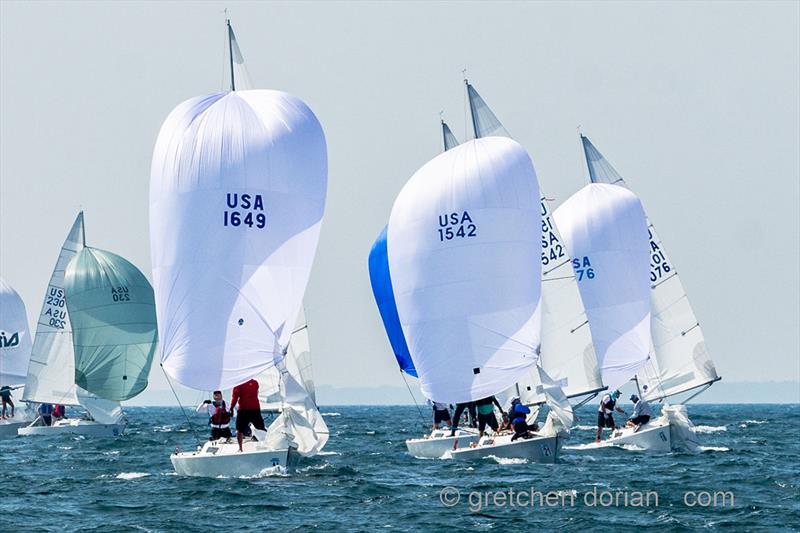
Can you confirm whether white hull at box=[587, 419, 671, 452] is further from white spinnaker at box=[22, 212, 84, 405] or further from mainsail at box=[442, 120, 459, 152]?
white spinnaker at box=[22, 212, 84, 405]

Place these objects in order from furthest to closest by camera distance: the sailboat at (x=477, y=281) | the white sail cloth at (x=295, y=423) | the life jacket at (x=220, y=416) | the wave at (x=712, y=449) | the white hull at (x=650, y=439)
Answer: the wave at (x=712, y=449) < the white hull at (x=650, y=439) < the sailboat at (x=477, y=281) < the life jacket at (x=220, y=416) < the white sail cloth at (x=295, y=423)

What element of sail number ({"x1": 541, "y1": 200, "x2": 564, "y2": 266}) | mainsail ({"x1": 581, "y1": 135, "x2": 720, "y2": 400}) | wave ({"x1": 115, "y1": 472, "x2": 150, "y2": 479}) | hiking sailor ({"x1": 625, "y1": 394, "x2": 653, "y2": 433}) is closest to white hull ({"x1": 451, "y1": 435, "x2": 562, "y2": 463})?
hiking sailor ({"x1": 625, "y1": 394, "x2": 653, "y2": 433})

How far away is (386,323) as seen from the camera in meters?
41.6

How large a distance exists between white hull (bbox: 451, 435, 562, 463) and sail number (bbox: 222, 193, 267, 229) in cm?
751

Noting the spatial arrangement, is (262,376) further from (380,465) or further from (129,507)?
(129,507)

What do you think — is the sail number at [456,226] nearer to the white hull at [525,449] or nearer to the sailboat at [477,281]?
the sailboat at [477,281]

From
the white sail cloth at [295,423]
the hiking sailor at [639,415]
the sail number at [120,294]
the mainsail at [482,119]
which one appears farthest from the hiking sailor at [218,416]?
the sail number at [120,294]

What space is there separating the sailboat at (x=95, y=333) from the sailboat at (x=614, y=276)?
17343 mm

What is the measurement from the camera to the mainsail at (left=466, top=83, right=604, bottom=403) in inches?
1435

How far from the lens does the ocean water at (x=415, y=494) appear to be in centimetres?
2194

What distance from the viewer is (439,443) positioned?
34688 millimetres

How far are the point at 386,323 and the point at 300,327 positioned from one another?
9279 mm

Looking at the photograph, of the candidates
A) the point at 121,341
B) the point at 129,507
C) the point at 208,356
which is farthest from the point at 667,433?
Answer: the point at 121,341

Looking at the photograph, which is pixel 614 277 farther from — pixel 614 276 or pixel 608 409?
pixel 608 409
